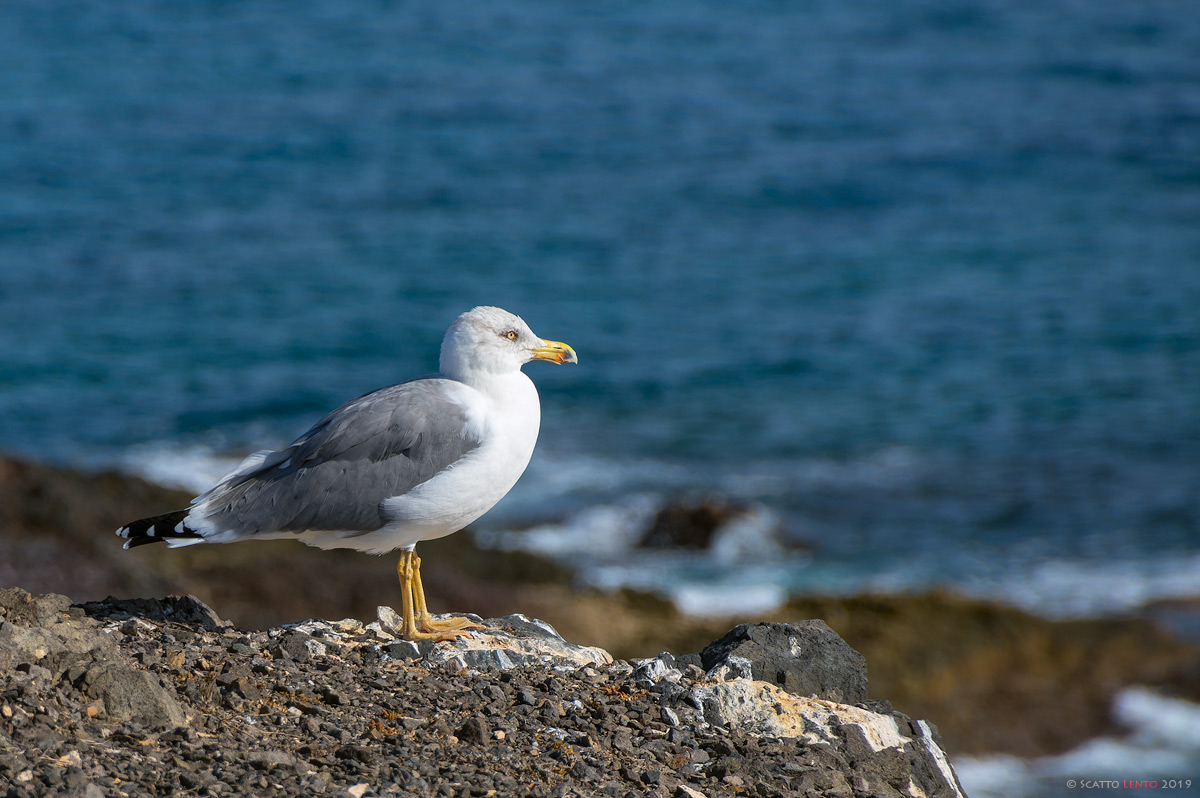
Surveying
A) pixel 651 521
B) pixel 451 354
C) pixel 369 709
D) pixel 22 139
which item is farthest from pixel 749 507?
pixel 22 139

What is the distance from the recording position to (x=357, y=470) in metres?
6.38

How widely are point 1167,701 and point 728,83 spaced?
26.9 meters

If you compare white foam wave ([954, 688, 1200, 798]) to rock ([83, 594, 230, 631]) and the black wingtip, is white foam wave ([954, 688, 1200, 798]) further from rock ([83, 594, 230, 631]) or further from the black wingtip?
the black wingtip

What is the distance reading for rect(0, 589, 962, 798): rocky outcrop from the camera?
14.9 ft

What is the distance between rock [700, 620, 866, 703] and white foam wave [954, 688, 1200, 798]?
6.38m

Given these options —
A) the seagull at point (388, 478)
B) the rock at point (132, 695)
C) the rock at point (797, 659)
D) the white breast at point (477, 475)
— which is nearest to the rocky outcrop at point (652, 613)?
the seagull at point (388, 478)

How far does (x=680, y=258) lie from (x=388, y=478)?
2160 centimetres

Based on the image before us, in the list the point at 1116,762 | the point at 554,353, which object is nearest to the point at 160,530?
the point at 554,353

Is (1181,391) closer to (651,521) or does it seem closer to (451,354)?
(651,521)

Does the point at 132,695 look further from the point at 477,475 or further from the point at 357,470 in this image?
the point at 477,475

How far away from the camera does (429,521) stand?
6375mm

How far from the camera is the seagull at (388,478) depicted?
250 inches

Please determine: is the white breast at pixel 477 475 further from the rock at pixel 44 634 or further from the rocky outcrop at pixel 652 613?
the rocky outcrop at pixel 652 613

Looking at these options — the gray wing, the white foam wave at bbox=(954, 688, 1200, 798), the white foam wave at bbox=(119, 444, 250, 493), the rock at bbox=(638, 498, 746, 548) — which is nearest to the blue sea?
the white foam wave at bbox=(119, 444, 250, 493)
